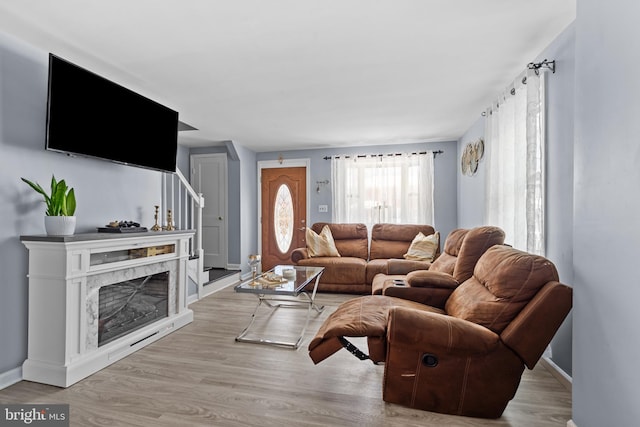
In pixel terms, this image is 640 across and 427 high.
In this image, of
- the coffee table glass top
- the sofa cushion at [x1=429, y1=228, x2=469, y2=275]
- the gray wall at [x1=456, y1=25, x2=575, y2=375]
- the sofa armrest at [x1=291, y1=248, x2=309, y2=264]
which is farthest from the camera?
the sofa armrest at [x1=291, y1=248, x2=309, y2=264]

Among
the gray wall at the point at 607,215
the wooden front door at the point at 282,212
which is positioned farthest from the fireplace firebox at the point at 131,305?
the gray wall at the point at 607,215

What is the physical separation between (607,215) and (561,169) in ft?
3.20

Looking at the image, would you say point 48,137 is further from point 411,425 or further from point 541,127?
point 541,127

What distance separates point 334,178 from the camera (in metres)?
5.49

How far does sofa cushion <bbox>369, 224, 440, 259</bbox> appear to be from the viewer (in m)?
4.90

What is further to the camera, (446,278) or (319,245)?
(319,245)

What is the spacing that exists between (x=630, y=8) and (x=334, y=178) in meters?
4.43

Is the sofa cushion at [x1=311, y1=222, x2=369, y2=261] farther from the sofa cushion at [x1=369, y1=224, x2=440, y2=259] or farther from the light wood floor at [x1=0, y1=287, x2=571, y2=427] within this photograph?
the light wood floor at [x1=0, y1=287, x2=571, y2=427]

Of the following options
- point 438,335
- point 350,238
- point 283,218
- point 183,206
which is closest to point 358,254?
point 350,238

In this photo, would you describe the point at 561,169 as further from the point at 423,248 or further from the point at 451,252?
the point at 423,248

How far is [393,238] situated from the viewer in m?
5.02

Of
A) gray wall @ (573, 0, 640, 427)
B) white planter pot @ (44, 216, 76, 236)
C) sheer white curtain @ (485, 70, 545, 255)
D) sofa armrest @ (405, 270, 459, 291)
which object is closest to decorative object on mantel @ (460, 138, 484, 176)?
sheer white curtain @ (485, 70, 545, 255)

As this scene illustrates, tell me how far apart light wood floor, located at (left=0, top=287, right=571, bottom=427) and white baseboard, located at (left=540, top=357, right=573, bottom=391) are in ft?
0.13

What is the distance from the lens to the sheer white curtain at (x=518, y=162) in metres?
2.30
